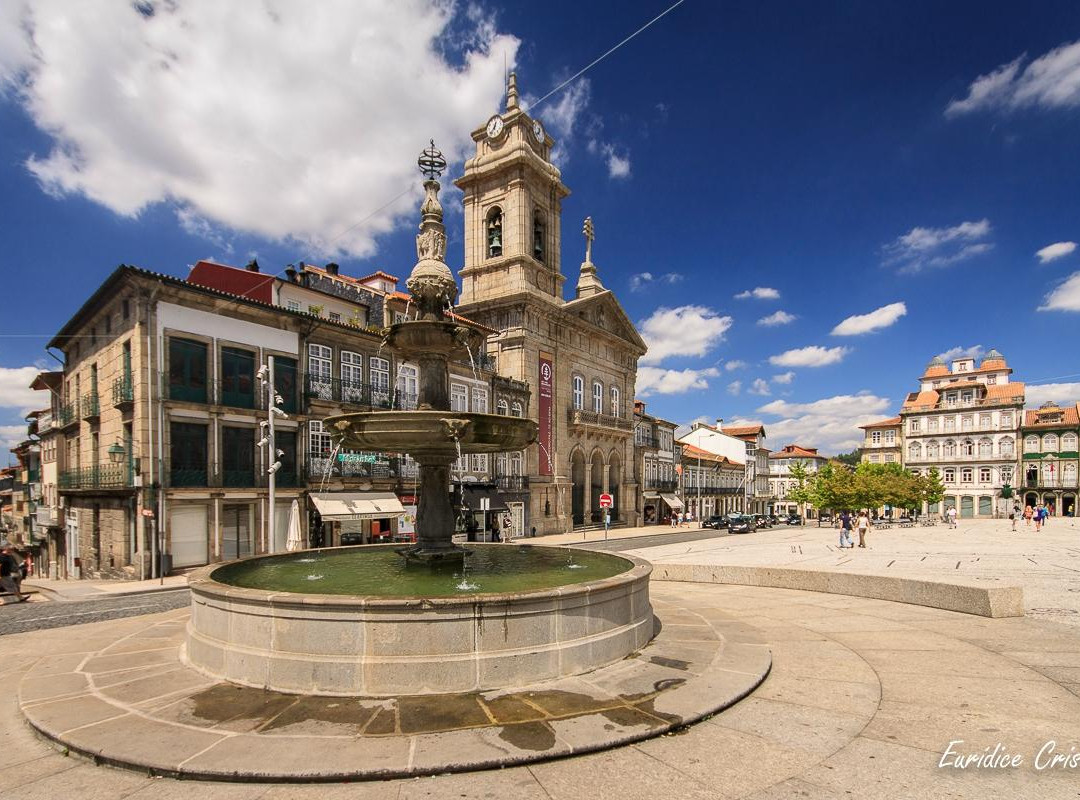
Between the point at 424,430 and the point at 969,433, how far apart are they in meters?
87.9

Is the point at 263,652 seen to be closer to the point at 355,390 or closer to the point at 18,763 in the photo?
the point at 18,763

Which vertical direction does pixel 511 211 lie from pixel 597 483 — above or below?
above

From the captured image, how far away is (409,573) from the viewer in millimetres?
9188

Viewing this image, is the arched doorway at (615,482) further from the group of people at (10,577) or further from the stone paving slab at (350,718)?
the stone paving slab at (350,718)

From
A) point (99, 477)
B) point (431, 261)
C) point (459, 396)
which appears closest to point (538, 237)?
point (459, 396)

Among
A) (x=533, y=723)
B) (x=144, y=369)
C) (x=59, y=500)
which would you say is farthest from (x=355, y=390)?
(x=533, y=723)

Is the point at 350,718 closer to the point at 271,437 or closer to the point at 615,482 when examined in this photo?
the point at 271,437

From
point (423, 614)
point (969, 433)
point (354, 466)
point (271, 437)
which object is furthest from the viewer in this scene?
point (969, 433)

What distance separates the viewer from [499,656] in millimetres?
6039

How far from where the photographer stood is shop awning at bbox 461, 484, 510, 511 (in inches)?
1314

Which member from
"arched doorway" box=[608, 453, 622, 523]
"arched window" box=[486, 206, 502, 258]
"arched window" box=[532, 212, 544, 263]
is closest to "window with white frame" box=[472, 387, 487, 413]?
"arched window" box=[486, 206, 502, 258]

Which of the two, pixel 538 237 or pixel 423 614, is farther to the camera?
pixel 538 237

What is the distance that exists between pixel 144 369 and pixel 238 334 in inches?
150

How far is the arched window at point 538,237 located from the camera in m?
44.7
